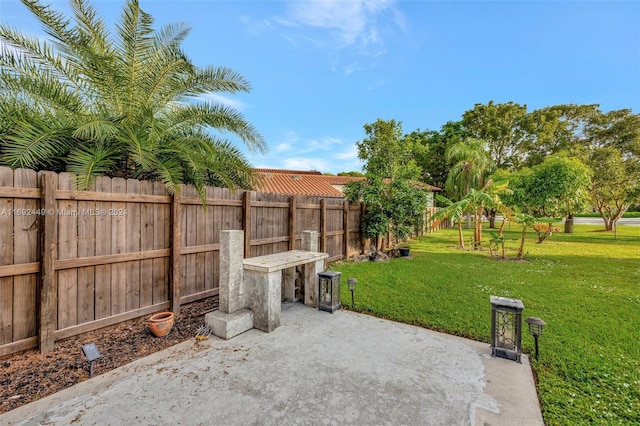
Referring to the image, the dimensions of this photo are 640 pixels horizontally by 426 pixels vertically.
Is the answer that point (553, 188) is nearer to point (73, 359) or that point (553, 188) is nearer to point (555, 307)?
point (555, 307)

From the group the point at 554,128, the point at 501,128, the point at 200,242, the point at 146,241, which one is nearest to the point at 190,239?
the point at 200,242

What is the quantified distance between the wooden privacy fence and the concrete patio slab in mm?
1119

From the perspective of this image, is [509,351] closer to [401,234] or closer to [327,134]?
[401,234]

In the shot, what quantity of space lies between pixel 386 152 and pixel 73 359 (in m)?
9.45

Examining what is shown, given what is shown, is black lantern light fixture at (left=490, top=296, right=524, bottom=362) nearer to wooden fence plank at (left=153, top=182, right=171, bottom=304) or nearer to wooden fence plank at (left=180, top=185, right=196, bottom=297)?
wooden fence plank at (left=180, top=185, right=196, bottom=297)

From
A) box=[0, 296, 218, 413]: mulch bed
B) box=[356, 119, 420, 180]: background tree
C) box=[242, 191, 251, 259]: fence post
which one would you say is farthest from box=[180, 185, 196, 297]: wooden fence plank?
box=[356, 119, 420, 180]: background tree

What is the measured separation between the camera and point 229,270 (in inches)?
149

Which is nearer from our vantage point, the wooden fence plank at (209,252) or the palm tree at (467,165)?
the wooden fence plank at (209,252)

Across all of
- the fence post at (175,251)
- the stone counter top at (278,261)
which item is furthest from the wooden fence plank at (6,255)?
the stone counter top at (278,261)

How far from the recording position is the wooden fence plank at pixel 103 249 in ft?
11.7

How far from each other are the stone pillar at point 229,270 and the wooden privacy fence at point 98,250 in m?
1.08

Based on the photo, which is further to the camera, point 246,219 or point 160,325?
point 246,219

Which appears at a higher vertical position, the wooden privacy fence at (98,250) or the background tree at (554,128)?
the background tree at (554,128)

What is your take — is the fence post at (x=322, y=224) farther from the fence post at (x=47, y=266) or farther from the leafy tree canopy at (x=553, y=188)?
the leafy tree canopy at (x=553, y=188)
